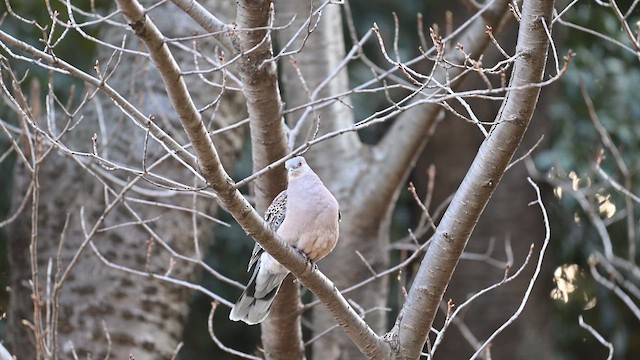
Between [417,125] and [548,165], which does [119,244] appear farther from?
[548,165]

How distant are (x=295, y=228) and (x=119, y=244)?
1529 mm

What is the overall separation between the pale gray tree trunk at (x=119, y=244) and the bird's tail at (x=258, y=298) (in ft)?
3.33

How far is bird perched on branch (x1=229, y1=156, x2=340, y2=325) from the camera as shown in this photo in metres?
2.82

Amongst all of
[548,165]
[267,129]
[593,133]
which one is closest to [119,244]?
[267,129]

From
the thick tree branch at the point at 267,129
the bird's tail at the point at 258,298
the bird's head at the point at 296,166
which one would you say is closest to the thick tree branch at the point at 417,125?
the bird's head at the point at 296,166

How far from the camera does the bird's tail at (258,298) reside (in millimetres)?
2988

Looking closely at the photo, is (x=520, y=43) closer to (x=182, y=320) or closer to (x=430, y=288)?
(x=430, y=288)

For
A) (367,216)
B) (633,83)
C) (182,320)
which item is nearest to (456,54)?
(367,216)

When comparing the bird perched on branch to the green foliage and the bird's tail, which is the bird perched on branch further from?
the green foliage

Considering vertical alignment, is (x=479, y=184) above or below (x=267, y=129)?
below

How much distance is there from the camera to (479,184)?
2346 mm

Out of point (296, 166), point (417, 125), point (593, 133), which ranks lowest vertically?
point (593, 133)

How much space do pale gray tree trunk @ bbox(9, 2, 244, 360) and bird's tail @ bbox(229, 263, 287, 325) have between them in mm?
1016

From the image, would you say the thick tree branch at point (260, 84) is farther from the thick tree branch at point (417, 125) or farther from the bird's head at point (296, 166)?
the thick tree branch at point (417, 125)
